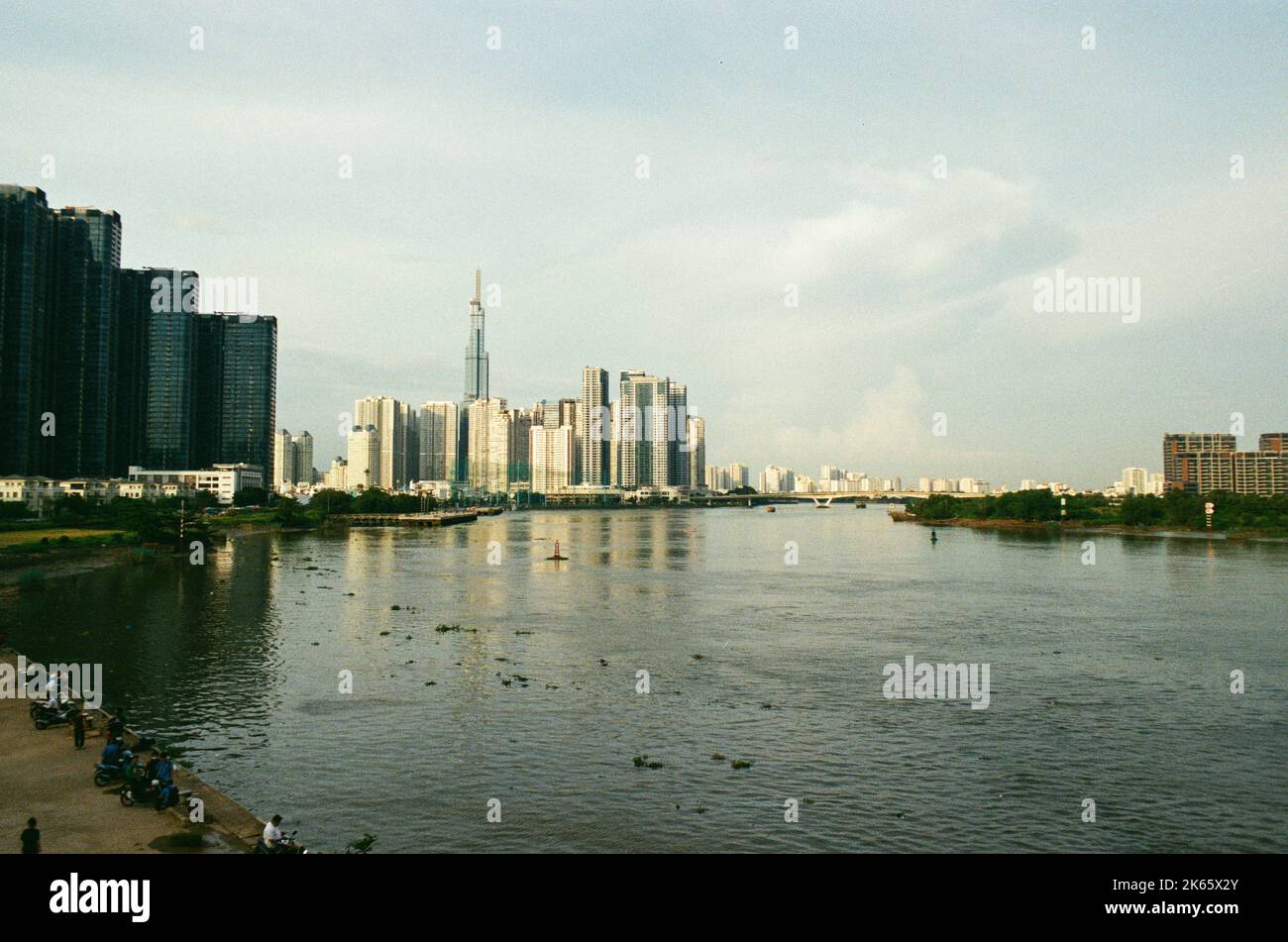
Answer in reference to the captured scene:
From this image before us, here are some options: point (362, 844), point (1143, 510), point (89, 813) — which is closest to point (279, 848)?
point (362, 844)

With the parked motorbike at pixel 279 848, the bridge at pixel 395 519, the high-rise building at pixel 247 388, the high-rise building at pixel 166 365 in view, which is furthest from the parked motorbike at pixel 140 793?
the high-rise building at pixel 247 388

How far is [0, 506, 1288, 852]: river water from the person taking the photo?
1722 cm

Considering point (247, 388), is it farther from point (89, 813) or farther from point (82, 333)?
point (89, 813)

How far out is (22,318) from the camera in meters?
114

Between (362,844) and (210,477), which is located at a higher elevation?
Answer: (210,477)

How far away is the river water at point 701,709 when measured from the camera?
1722 centimetres

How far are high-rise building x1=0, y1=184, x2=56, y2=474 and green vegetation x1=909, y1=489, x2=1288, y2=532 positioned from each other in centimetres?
14788

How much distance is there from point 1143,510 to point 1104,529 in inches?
236

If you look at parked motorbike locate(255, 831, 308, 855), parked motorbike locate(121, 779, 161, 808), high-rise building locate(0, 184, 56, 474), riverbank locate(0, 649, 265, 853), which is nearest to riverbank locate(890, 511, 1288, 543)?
parked motorbike locate(255, 831, 308, 855)
